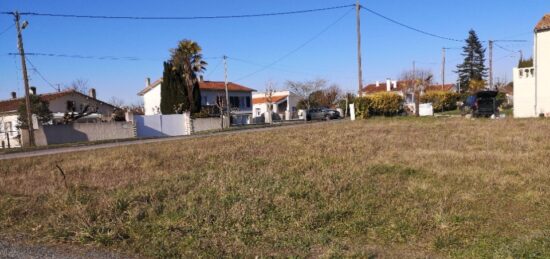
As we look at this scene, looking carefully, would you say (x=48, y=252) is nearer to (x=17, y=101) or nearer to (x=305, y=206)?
(x=305, y=206)

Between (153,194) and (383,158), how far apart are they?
547cm

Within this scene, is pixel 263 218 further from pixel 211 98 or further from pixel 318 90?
pixel 318 90

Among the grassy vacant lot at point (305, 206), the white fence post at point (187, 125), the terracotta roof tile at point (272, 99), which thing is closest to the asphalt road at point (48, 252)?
the grassy vacant lot at point (305, 206)

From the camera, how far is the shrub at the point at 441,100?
146 feet

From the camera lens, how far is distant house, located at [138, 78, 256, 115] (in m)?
56.2

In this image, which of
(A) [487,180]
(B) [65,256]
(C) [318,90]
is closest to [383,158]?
(A) [487,180]

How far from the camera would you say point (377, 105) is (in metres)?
31.2

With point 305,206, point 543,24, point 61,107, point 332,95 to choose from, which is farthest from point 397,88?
point 305,206

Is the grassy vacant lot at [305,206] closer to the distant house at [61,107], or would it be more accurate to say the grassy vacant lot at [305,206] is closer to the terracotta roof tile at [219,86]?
the distant house at [61,107]

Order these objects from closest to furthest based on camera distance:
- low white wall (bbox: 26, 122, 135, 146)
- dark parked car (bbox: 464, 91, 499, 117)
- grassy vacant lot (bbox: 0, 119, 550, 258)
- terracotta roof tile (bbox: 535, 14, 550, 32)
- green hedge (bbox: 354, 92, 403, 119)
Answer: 1. grassy vacant lot (bbox: 0, 119, 550, 258)
2. terracotta roof tile (bbox: 535, 14, 550, 32)
3. dark parked car (bbox: 464, 91, 499, 117)
4. low white wall (bbox: 26, 122, 135, 146)
5. green hedge (bbox: 354, 92, 403, 119)

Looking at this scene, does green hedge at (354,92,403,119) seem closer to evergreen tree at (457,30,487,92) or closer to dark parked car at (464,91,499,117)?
dark parked car at (464,91,499,117)

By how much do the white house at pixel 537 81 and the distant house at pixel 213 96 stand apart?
35.1 m

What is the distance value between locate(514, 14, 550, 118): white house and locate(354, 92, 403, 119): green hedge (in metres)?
8.84

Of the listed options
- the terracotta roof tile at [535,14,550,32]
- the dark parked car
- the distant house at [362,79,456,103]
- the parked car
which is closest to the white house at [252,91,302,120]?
the distant house at [362,79,456,103]
